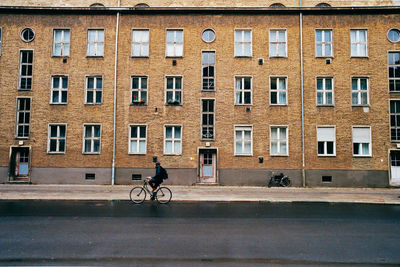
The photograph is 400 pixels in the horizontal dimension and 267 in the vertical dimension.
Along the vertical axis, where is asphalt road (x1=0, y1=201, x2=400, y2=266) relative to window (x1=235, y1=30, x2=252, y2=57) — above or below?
below

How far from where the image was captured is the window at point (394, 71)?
21.1 meters

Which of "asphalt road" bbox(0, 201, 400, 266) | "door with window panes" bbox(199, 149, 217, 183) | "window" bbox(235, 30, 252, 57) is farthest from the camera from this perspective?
"window" bbox(235, 30, 252, 57)

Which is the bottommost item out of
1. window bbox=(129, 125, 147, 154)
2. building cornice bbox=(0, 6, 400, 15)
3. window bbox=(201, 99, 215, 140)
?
window bbox=(129, 125, 147, 154)

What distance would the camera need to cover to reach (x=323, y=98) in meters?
21.2

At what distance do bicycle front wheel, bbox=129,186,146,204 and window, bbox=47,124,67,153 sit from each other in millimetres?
10517

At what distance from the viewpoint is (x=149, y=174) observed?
2084 cm

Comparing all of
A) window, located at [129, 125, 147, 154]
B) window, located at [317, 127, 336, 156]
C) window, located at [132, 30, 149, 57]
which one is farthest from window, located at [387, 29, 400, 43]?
window, located at [129, 125, 147, 154]

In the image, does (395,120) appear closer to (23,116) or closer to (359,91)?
(359,91)

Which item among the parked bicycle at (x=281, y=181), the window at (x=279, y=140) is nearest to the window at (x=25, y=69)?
the window at (x=279, y=140)

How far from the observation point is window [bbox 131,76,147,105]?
2147cm

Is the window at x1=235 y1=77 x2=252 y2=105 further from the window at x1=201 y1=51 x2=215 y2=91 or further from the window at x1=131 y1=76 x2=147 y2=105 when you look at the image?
the window at x1=131 y1=76 x2=147 y2=105

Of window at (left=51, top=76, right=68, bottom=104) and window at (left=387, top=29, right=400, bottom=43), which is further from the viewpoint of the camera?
window at (left=51, top=76, right=68, bottom=104)

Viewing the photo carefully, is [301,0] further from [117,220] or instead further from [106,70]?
[117,220]

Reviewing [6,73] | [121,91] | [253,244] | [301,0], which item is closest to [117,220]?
[253,244]
